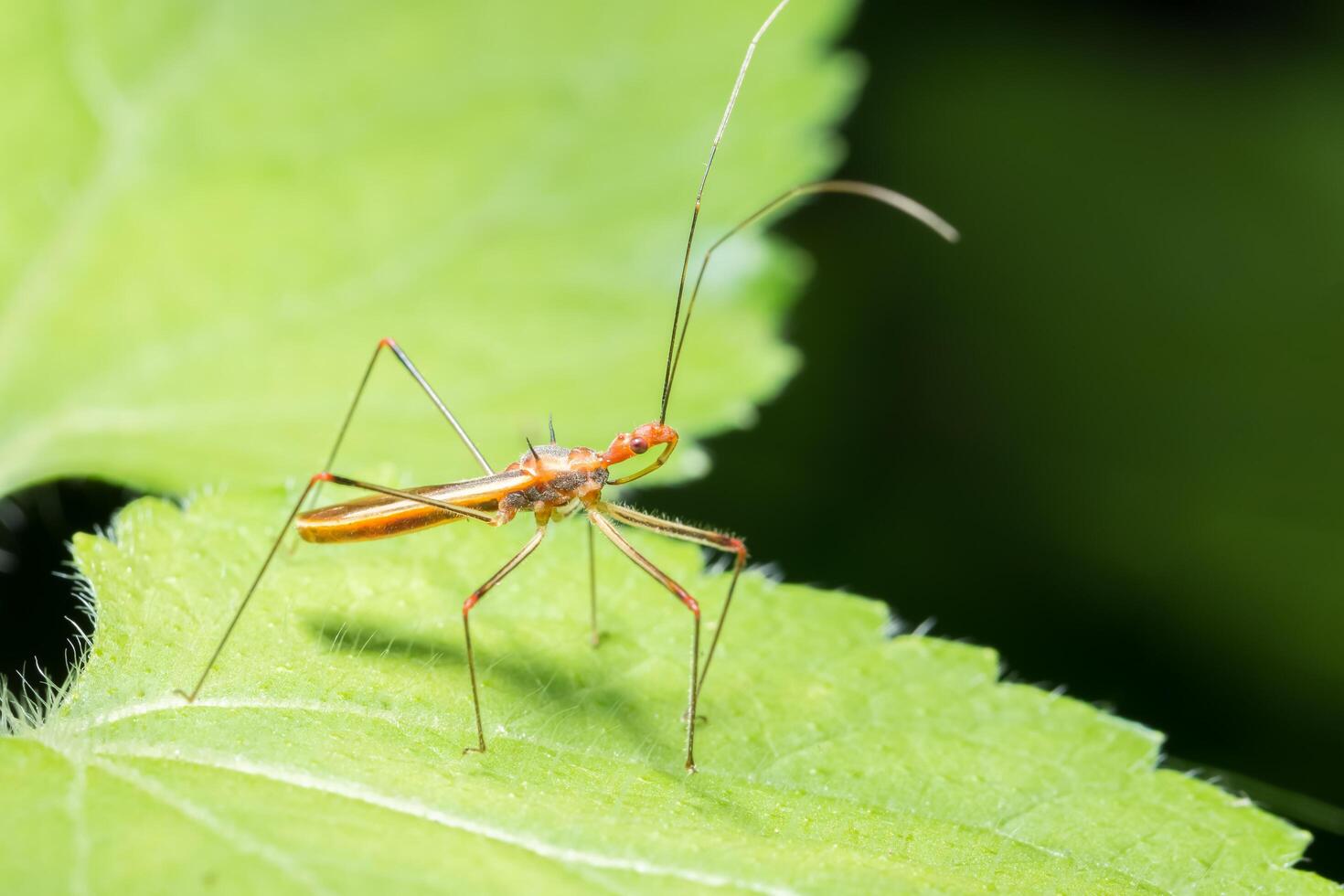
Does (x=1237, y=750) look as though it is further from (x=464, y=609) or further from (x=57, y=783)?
(x=57, y=783)

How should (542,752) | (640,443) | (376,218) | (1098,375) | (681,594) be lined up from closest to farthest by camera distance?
(542,752), (681,594), (640,443), (376,218), (1098,375)

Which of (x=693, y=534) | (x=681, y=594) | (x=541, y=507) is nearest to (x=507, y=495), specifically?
(x=541, y=507)

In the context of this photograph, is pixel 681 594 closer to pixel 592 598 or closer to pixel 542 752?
pixel 592 598

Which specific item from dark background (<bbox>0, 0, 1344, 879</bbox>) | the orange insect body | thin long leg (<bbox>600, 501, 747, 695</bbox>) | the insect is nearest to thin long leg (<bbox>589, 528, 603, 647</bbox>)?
the insect

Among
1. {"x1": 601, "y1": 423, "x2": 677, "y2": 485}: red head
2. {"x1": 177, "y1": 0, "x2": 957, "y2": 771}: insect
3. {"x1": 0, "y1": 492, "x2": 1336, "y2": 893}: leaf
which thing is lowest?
{"x1": 0, "y1": 492, "x2": 1336, "y2": 893}: leaf

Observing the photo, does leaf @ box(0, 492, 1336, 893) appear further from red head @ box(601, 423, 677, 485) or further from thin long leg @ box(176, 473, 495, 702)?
red head @ box(601, 423, 677, 485)

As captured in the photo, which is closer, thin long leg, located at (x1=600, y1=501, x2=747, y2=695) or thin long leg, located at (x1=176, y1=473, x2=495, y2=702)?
thin long leg, located at (x1=176, y1=473, x2=495, y2=702)
